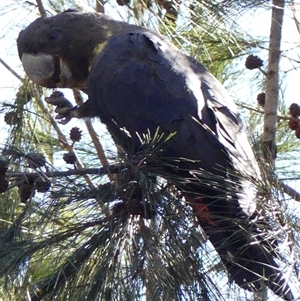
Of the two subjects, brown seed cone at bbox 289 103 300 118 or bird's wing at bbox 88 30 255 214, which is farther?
brown seed cone at bbox 289 103 300 118

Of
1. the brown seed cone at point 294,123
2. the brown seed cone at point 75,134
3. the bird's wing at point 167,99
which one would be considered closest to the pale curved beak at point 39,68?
the bird's wing at point 167,99

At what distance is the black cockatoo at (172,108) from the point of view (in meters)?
1.84

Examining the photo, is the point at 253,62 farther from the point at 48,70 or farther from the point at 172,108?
the point at 48,70

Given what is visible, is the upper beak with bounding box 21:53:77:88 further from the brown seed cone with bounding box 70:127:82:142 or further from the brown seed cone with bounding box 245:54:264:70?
the brown seed cone with bounding box 245:54:264:70

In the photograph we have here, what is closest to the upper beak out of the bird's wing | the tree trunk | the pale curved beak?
the pale curved beak

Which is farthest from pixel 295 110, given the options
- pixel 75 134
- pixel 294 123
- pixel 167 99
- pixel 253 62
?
pixel 75 134

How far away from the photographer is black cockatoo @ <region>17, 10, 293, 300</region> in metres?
1.84

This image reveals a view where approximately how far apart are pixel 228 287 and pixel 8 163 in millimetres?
657

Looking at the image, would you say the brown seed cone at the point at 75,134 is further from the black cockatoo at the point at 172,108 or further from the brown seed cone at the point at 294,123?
the brown seed cone at the point at 294,123

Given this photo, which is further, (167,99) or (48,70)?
(48,70)

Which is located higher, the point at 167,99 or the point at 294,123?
the point at 167,99

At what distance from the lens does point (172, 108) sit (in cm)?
244

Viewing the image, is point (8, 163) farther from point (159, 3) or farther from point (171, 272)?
point (159, 3)

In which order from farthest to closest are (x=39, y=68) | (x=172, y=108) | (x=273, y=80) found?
1. (x=39, y=68)
2. (x=273, y=80)
3. (x=172, y=108)
